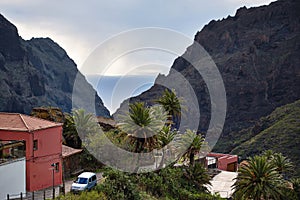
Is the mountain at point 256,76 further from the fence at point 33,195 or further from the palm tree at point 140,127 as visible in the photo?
the fence at point 33,195

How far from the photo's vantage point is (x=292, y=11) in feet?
582

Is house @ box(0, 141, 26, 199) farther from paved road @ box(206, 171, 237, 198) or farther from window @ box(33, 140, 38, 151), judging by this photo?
paved road @ box(206, 171, 237, 198)

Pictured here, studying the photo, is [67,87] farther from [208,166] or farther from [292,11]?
[208,166]

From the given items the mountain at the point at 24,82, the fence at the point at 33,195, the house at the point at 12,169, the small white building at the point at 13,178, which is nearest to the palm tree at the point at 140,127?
the fence at the point at 33,195

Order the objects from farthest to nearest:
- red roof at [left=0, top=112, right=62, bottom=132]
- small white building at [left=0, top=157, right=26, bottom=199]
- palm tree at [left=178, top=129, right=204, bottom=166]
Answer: palm tree at [left=178, top=129, right=204, bottom=166]
red roof at [left=0, top=112, right=62, bottom=132]
small white building at [left=0, top=157, right=26, bottom=199]

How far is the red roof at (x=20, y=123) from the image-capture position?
1008 inches

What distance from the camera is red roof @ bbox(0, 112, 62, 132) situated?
2561 centimetres

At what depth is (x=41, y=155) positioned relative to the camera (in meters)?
26.6

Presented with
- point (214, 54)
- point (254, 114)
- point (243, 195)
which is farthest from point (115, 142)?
point (214, 54)

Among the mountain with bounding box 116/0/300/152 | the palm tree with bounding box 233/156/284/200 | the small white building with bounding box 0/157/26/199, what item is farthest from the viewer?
the mountain with bounding box 116/0/300/152

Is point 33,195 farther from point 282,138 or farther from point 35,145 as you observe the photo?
point 282,138

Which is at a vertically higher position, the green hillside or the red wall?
the red wall

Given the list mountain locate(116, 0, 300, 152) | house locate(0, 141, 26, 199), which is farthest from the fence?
mountain locate(116, 0, 300, 152)

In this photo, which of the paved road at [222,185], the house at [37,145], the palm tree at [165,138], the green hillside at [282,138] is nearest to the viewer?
the house at [37,145]
